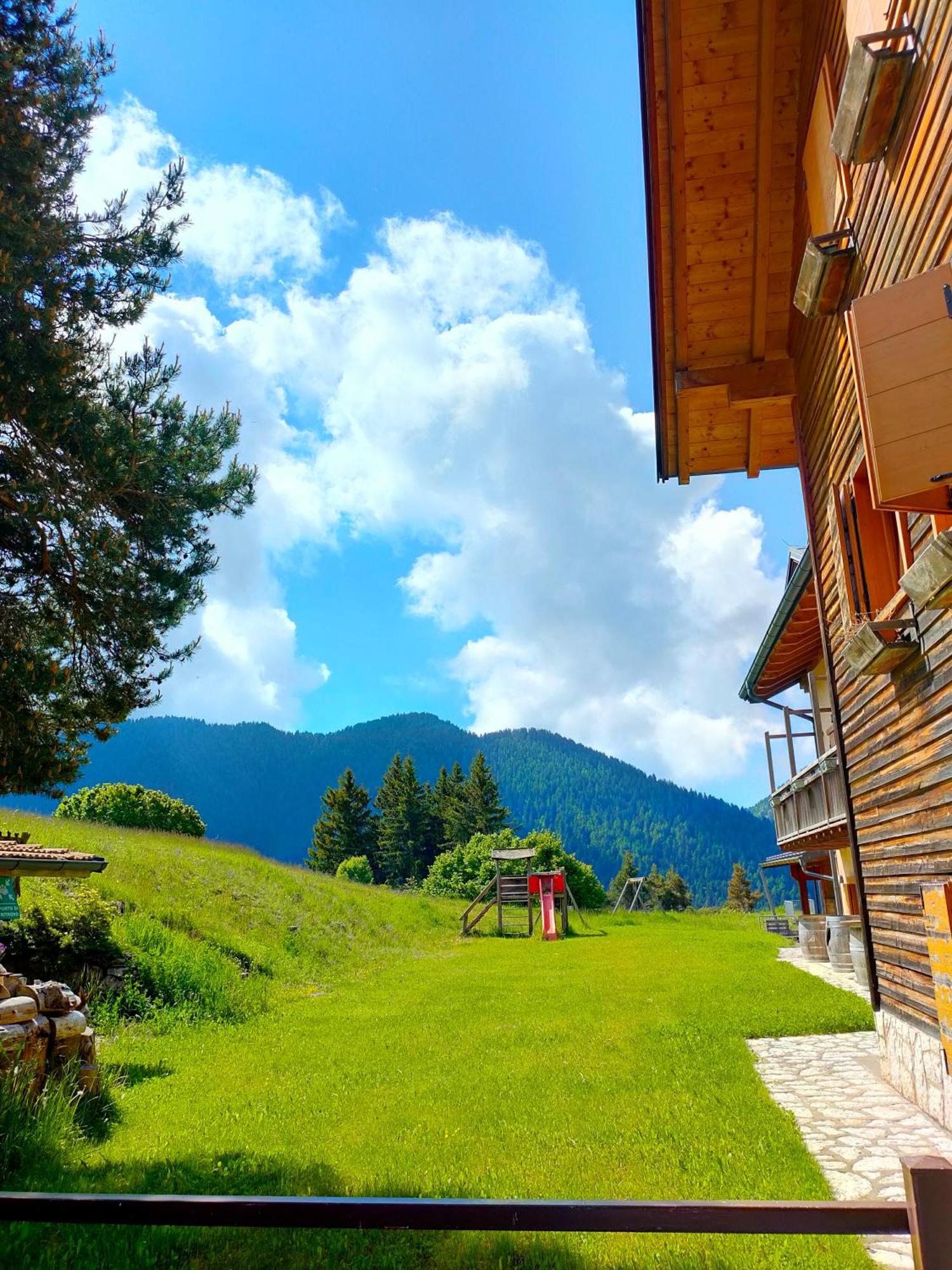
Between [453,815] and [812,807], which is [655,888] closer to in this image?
[453,815]

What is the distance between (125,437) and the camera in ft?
20.3

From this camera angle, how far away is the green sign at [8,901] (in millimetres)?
8445

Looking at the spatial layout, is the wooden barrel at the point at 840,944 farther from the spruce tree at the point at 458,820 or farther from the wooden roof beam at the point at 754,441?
the spruce tree at the point at 458,820

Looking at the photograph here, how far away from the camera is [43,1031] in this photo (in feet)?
22.8

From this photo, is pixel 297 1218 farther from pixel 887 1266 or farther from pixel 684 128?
pixel 684 128

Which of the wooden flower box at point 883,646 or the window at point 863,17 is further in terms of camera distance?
the wooden flower box at point 883,646

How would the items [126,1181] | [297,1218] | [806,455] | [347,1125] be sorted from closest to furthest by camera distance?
[297,1218] → [126,1181] → [347,1125] → [806,455]

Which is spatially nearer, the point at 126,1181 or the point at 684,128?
the point at 126,1181

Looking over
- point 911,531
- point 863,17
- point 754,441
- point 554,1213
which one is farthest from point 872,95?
point 554,1213

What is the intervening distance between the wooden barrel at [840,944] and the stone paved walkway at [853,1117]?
19.2 feet

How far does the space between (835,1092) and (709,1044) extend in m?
2.12

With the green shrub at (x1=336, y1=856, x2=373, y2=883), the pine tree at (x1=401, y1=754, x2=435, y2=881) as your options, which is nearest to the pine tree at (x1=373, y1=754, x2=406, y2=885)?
the pine tree at (x1=401, y1=754, x2=435, y2=881)

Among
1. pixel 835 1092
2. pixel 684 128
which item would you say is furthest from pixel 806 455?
pixel 835 1092

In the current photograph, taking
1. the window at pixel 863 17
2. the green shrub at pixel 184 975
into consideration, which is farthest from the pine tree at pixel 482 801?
the window at pixel 863 17
